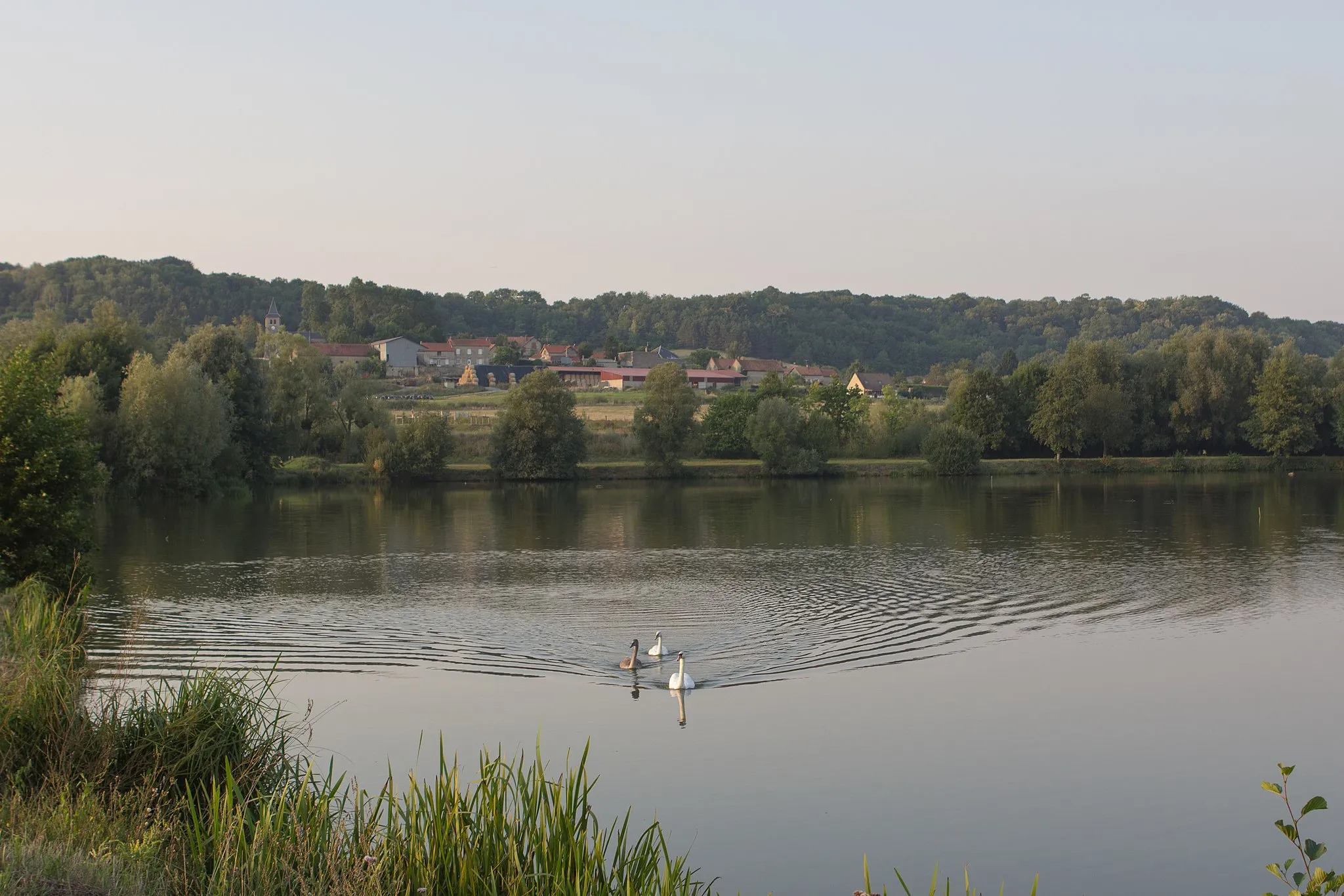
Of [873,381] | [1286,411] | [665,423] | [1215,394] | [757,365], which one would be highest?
[757,365]

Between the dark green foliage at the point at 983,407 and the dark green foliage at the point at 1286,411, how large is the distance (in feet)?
48.0

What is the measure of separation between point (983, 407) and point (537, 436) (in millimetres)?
28288

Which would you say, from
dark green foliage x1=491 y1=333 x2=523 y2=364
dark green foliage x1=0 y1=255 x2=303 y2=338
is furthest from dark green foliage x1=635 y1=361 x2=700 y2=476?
dark green foliage x1=0 y1=255 x2=303 y2=338

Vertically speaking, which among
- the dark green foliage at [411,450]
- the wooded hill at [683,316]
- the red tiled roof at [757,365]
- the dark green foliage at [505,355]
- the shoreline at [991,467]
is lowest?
the shoreline at [991,467]

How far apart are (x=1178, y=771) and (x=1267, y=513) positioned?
116 ft

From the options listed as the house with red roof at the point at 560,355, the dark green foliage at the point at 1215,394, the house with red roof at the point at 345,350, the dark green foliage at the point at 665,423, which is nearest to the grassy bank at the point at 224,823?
the dark green foliage at the point at 665,423

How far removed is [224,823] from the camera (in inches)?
311

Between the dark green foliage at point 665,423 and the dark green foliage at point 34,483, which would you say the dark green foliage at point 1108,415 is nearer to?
the dark green foliage at point 665,423

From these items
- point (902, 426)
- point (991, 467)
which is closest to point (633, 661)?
point (991, 467)

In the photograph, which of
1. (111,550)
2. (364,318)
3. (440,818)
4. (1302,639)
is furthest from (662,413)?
(364,318)

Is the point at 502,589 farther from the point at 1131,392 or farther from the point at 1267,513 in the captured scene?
the point at 1131,392

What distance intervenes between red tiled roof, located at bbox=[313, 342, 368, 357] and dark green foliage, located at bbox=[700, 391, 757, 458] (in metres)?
63.4

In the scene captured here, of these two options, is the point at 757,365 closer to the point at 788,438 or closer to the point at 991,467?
the point at 991,467

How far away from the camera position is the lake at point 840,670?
41.7 feet
